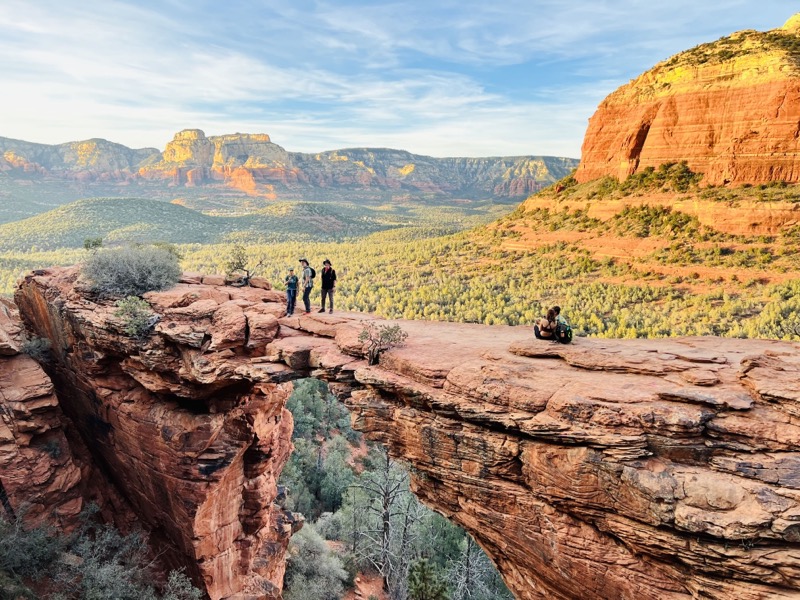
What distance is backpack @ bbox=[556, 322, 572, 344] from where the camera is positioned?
31.3 ft

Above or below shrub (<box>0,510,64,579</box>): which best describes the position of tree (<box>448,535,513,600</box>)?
below

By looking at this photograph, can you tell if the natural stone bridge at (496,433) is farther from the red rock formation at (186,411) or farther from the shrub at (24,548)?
the shrub at (24,548)

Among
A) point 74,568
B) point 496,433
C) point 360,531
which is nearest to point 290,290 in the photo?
point 496,433

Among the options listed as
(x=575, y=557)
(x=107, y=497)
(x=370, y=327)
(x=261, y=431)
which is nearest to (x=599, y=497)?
(x=575, y=557)

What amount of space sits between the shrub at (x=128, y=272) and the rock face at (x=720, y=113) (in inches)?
1776

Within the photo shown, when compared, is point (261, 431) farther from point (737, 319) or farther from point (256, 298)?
point (737, 319)

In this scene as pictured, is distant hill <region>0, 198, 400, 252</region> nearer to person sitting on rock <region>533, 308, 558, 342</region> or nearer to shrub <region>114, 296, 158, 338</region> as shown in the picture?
shrub <region>114, 296, 158, 338</region>

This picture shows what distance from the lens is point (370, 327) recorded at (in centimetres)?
1059

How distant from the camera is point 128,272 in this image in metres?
13.6

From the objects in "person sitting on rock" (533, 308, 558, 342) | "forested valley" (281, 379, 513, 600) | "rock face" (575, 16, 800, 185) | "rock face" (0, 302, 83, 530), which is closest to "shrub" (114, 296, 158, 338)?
"rock face" (0, 302, 83, 530)

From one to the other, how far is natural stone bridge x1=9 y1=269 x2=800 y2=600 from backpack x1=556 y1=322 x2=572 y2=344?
34 cm

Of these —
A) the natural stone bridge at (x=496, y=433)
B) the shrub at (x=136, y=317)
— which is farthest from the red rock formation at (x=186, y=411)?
the shrub at (x=136, y=317)

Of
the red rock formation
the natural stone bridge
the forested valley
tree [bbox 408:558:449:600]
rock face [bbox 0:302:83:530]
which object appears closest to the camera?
the natural stone bridge

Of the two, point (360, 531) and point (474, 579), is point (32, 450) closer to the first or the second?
point (360, 531)
